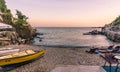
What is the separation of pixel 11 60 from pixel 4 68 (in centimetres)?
117

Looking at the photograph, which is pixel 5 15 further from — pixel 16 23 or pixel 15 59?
pixel 15 59

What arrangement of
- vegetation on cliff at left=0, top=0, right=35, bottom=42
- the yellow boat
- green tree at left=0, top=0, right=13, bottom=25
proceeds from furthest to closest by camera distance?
vegetation on cliff at left=0, top=0, right=35, bottom=42
green tree at left=0, top=0, right=13, bottom=25
the yellow boat

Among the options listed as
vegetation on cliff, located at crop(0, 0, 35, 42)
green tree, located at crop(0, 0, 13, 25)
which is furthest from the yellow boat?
vegetation on cliff, located at crop(0, 0, 35, 42)

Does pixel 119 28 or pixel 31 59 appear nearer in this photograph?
pixel 31 59

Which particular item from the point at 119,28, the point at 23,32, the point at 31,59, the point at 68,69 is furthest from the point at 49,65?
the point at 119,28

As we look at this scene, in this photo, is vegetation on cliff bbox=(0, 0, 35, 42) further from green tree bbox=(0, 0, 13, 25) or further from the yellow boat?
the yellow boat

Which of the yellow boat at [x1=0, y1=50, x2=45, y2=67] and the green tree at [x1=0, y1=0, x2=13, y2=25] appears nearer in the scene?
the yellow boat at [x1=0, y1=50, x2=45, y2=67]

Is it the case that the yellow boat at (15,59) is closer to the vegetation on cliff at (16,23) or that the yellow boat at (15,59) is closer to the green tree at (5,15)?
the green tree at (5,15)

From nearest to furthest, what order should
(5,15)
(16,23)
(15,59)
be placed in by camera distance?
(15,59) < (5,15) < (16,23)

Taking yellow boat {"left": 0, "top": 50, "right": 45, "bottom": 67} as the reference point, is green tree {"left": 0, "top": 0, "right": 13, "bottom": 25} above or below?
above

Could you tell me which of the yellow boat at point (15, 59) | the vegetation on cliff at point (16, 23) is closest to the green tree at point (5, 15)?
the vegetation on cliff at point (16, 23)

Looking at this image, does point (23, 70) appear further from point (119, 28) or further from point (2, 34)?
point (119, 28)

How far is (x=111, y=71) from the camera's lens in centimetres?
1380

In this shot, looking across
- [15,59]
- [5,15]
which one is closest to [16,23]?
[5,15]
